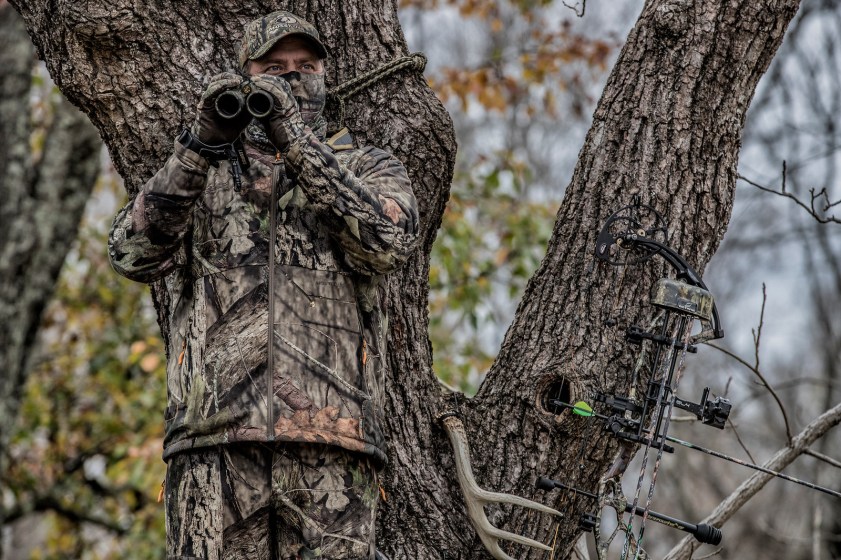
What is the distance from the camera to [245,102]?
333 centimetres

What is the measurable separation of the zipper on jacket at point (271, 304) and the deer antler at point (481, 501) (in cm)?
106

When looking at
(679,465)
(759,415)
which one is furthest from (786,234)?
(759,415)

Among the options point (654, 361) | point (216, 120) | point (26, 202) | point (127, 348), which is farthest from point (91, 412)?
point (216, 120)

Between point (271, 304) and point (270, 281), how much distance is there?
73mm

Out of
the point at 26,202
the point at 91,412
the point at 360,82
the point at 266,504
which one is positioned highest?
the point at 26,202

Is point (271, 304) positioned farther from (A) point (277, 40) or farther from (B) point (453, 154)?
(B) point (453, 154)

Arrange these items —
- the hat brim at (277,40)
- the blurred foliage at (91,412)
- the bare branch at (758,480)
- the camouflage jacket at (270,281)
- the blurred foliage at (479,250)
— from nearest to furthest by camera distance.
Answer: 1. the camouflage jacket at (270,281)
2. the hat brim at (277,40)
3. the bare branch at (758,480)
4. the blurred foliage at (479,250)
5. the blurred foliage at (91,412)

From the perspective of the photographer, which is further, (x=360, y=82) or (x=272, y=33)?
(x=360, y=82)

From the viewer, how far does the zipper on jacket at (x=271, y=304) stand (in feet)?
11.0

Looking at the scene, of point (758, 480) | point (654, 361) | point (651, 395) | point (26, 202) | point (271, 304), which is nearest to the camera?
point (271, 304)

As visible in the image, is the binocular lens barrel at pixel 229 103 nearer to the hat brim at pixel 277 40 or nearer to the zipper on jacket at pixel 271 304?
the zipper on jacket at pixel 271 304

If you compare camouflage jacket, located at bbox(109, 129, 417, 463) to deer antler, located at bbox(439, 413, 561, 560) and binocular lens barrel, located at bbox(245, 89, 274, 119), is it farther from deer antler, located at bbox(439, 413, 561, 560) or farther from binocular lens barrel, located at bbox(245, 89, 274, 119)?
deer antler, located at bbox(439, 413, 561, 560)

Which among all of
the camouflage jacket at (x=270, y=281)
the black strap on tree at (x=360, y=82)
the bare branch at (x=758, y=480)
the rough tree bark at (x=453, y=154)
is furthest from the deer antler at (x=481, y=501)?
the black strap on tree at (x=360, y=82)

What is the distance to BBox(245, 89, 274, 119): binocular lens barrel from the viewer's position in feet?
10.9
